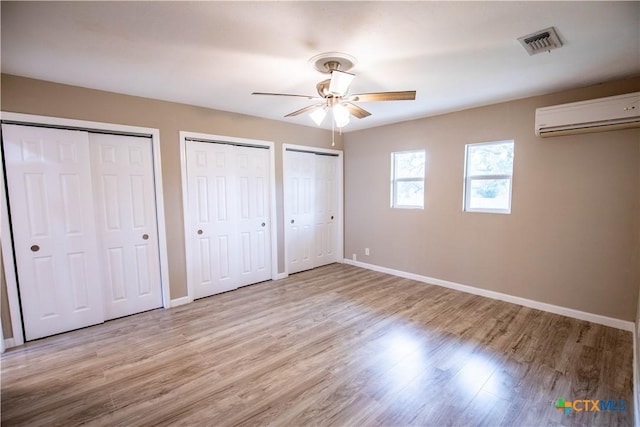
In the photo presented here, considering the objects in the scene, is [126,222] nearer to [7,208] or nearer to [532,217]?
[7,208]

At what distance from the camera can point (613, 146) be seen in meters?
2.88

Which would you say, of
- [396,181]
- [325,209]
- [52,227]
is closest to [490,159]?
[396,181]

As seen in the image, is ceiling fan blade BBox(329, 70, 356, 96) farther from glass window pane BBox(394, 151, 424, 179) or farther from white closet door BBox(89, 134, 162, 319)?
glass window pane BBox(394, 151, 424, 179)

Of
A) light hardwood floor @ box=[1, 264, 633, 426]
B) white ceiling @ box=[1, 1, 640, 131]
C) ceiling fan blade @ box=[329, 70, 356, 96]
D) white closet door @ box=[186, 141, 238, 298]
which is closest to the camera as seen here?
white ceiling @ box=[1, 1, 640, 131]

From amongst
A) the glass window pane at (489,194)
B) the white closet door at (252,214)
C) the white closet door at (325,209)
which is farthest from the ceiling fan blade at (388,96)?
the white closet door at (325,209)

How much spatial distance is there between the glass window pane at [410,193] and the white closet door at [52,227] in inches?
162

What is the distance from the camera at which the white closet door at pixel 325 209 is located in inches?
207

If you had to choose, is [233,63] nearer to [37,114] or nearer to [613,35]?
[37,114]

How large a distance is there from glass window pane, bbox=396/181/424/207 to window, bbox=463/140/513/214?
27.1 inches

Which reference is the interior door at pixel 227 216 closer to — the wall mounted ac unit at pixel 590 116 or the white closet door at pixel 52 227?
the white closet door at pixel 52 227

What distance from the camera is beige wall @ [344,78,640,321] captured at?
9.48ft

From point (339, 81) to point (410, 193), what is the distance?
287cm

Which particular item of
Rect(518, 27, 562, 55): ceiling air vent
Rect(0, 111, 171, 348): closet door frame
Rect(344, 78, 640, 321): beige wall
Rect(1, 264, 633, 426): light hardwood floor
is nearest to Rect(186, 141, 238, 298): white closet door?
Rect(1, 264, 633, 426): light hardwood floor

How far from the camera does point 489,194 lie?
3791mm
